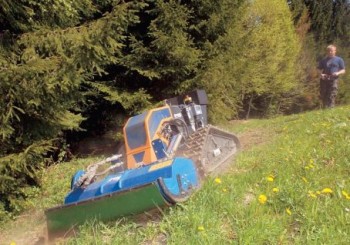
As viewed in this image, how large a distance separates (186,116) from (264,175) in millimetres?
2325

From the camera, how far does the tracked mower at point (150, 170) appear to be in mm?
4438

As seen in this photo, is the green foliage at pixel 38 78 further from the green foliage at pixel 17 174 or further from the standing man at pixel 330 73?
the standing man at pixel 330 73

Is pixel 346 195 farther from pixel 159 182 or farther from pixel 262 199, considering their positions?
pixel 159 182

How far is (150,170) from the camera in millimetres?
4746

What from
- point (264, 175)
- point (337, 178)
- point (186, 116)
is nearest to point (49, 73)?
point (186, 116)

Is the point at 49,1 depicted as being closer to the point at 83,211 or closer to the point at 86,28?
the point at 86,28

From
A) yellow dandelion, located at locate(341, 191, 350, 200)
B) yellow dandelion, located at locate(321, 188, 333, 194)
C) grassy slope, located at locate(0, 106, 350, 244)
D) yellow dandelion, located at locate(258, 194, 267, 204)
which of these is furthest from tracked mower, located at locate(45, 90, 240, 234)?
yellow dandelion, located at locate(341, 191, 350, 200)

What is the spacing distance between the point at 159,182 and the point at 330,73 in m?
9.36

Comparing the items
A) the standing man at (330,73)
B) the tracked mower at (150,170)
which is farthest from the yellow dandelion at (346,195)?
the standing man at (330,73)

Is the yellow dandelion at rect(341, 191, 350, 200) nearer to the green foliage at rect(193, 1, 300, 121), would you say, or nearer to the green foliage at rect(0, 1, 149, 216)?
the green foliage at rect(0, 1, 149, 216)

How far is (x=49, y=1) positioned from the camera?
23.1 ft

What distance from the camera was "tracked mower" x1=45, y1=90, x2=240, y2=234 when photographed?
444 cm

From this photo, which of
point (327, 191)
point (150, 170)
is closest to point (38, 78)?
point (150, 170)

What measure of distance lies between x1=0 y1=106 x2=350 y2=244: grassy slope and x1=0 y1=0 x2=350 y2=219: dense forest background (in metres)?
2.64
